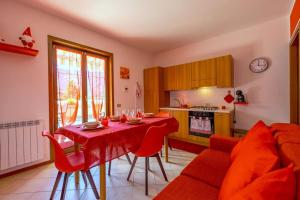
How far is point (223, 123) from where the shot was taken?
10.5ft

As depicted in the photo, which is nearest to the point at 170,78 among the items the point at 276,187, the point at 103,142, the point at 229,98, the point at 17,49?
the point at 229,98

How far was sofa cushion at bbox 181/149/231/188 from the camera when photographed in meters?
1.38

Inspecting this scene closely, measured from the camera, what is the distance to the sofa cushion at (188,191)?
1126 millimetres

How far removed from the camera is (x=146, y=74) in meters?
4.63

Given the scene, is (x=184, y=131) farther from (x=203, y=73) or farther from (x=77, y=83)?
(x=77, y=83)

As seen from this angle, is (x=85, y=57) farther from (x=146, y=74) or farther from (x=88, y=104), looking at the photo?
(x=146, y=74)

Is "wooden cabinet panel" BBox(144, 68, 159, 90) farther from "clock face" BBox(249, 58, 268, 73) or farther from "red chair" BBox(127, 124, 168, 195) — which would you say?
"red chair" BBox(127, 124, 168, 195)

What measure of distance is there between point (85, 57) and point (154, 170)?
9.00 feet

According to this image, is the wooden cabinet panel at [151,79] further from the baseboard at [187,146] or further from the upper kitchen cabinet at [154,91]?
the baseboard at [187,146]

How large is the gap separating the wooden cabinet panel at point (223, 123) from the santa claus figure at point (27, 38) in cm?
370

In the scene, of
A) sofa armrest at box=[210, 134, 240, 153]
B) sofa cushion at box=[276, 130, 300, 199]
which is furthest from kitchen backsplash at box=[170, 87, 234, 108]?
sofa cushion at box=[276, 130, 300, 199]

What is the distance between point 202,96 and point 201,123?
0.82m

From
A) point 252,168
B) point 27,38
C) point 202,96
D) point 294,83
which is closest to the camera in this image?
point 252,168

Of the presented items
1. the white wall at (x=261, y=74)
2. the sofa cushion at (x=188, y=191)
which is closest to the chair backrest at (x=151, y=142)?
the sofa cushion at (x=188, y=191)
